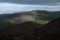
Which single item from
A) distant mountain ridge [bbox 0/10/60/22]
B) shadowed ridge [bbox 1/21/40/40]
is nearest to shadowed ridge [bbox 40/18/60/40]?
shadowed ridge [bbox 1/21/40/40]

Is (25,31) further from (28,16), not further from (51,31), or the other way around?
(28,16)

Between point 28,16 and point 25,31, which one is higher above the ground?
point 25,31

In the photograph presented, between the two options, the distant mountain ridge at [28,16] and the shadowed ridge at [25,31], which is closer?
the shadowed ridge at [25,31]

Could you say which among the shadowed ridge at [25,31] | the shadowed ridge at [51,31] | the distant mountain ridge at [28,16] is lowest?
the distant mountain ridge at [28,16]

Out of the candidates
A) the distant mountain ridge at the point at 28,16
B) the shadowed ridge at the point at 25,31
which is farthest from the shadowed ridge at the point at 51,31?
the distant mountain ridge at the point at 28,16

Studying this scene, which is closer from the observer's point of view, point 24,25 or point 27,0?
point 24,25

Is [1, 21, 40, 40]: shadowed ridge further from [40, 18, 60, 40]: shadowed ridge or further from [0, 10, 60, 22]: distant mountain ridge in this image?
[0, 10, 60, 22]: distant mountain ridge

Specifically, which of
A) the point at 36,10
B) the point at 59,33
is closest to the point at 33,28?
the point at 59,33

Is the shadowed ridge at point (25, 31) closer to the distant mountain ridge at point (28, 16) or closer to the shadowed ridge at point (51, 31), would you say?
the shadowed ridge at point (51, 31)

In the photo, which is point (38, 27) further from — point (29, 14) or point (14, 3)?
point (14, 3)

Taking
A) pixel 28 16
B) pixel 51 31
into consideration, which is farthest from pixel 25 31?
pixel 28 16

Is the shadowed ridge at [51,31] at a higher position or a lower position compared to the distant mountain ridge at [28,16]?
higher
